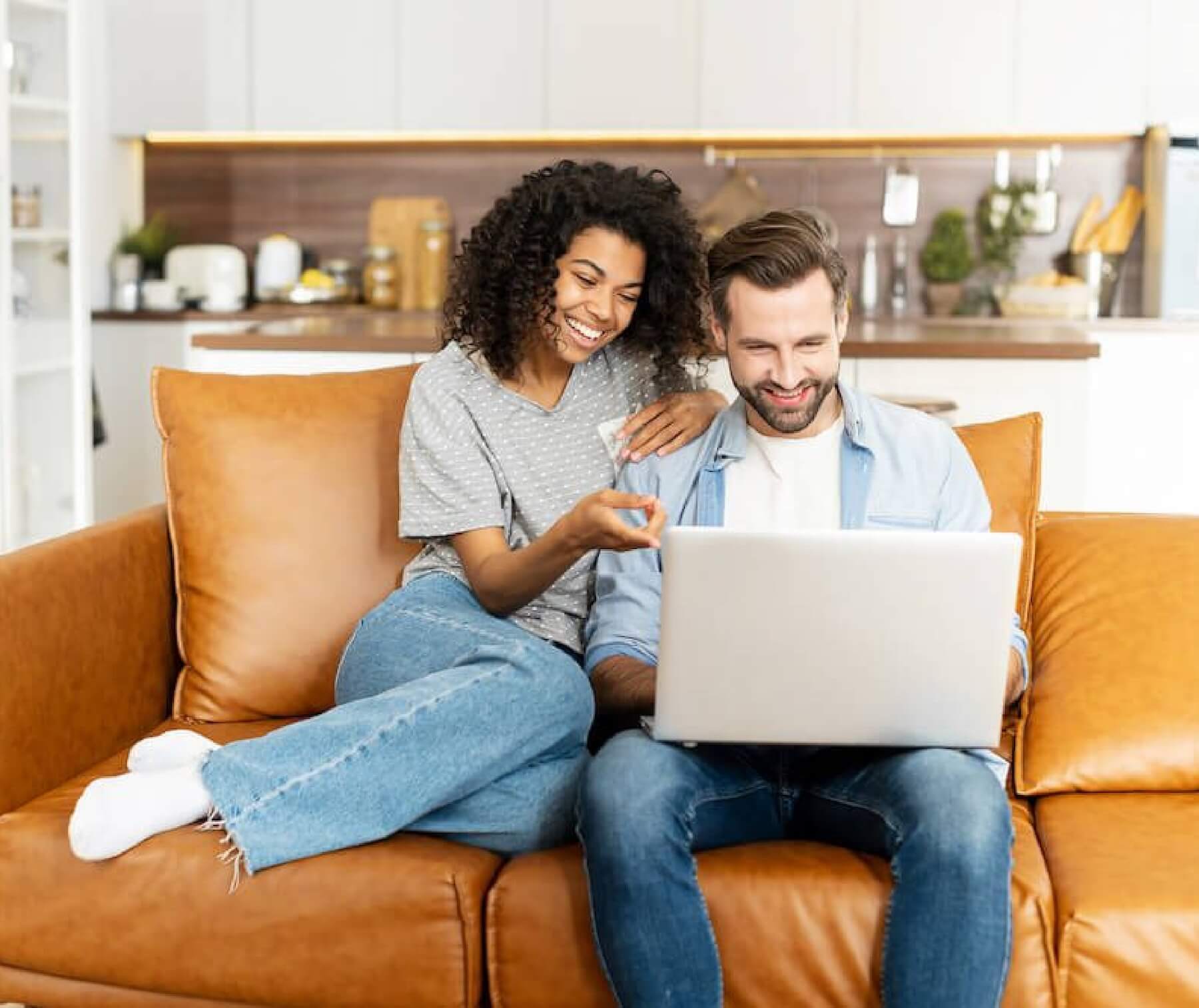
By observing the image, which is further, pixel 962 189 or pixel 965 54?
pixel 962 189

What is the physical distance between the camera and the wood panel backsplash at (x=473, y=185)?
19.0ft

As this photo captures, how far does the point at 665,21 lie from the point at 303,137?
51.5 inches

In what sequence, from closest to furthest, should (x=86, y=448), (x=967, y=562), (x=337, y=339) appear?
1. (x=967, y=562)
2. (x=337, y=339)
3. (x=86, y=448)

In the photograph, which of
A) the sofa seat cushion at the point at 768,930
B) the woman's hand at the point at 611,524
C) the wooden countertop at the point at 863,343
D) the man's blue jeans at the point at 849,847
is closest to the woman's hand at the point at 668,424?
the woman's hand at the point at 611,524

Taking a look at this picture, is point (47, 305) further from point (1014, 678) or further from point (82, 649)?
point (1014, 678)

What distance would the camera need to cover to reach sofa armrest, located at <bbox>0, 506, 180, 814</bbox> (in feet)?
7.45

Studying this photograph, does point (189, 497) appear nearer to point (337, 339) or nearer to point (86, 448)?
point (337, 339)

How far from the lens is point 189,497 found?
2.61m

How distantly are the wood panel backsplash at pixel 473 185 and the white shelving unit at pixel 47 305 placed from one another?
1513 mm

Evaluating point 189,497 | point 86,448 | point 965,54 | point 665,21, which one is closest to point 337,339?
point 86,448

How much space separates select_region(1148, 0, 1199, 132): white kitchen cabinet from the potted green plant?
328 cm

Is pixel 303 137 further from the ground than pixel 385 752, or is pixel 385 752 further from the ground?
pixel 303 137

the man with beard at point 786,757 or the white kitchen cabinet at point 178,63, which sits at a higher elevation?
the white kitchen cabinet at point 178,63

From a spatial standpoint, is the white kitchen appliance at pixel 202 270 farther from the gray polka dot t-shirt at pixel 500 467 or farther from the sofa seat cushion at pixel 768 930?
the sofa seat cushion at pixel 768 930
